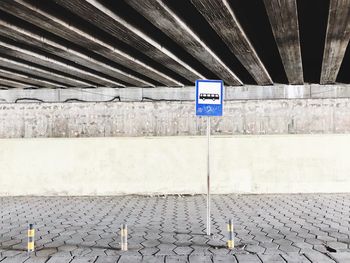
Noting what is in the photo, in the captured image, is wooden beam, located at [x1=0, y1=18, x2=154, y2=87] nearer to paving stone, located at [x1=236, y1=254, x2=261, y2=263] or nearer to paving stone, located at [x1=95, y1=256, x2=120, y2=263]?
paving stone, located at [x1=95, y1=256, x2=120, y2=263]

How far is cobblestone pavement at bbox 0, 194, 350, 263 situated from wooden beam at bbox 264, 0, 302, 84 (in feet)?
13.1

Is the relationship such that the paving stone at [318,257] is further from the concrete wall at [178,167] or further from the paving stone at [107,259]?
the concrete wall at [178,167]

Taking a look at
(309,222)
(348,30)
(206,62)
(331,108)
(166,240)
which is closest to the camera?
(166,240)

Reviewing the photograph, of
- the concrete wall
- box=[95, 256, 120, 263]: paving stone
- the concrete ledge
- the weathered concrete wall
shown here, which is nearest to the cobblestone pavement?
box=[95, 256, 120, 263]: paving stone

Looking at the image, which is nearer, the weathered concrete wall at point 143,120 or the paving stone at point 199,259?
the paving stone at point 199,259

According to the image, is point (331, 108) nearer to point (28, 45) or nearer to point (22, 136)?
point (28, 45)

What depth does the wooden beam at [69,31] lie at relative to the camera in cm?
626

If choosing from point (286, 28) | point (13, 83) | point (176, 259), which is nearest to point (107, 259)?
point (176, 259)

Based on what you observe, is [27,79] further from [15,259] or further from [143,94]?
[15,259]

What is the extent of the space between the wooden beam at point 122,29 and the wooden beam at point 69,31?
1.76 feet

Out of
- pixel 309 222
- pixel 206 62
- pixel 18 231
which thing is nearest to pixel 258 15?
pixel 206 62

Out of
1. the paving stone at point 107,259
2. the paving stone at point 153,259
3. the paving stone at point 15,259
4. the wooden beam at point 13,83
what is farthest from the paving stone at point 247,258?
the wooden beam at point 13,83

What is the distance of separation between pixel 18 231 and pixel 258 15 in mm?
6683

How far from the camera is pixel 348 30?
7.78 metres
